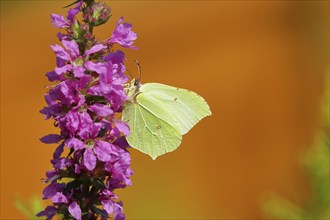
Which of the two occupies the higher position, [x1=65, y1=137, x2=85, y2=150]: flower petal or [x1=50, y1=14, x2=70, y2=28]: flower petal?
[x1=50, y1=14, x2=70, y2=28]: flower petal

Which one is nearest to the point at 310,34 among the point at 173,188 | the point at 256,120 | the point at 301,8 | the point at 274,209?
the point at 301,8

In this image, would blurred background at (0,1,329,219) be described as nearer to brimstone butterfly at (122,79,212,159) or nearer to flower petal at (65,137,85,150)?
brimstone butterfly at (122,79,212,159)

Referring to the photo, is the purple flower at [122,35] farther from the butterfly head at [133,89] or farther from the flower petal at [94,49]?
the butterfly head at [133,89]

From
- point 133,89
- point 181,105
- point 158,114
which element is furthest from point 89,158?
point 181,105

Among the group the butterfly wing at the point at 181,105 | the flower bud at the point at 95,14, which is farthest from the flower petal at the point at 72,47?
the butterfly wing at the point at 181,105

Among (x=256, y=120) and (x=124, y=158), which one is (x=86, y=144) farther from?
(x=256, y=120)

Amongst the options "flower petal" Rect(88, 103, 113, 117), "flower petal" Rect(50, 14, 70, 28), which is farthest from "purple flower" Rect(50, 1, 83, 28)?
"flower petal" Rect(88, 103, 113, 117)

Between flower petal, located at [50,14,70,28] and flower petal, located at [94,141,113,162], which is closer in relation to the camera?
flower petal, located at [94,141,113,162]

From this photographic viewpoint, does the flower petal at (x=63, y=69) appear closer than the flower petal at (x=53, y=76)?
Yes
